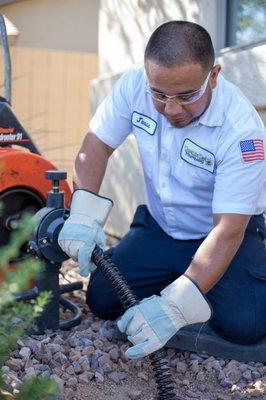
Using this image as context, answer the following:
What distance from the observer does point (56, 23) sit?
28.7 feet

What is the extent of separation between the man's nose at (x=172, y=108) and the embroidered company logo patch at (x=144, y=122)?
344 mm

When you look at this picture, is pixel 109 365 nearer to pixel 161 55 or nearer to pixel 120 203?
pixel 161 55

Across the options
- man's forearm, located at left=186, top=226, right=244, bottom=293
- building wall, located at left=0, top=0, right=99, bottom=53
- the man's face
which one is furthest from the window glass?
building wall, located at left=0, top=0, right=99, bottom=53

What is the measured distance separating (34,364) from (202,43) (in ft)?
4.36

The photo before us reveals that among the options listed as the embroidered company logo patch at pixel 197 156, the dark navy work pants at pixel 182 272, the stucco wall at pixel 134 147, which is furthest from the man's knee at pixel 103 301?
the stucco wall at pixel 134 147

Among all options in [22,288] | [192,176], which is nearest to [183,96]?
[192,176]

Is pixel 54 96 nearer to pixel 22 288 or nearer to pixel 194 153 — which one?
pixel 194 153

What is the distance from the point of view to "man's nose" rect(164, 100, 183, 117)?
9.26ft

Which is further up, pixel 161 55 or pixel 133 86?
pixel 161 55

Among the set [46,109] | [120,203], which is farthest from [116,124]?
[46,109]

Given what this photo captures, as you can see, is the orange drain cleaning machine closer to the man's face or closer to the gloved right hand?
the gloved right hand

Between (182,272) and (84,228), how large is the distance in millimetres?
679

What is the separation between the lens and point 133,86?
3.28 metres

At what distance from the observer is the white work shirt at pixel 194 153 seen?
2875 mm
